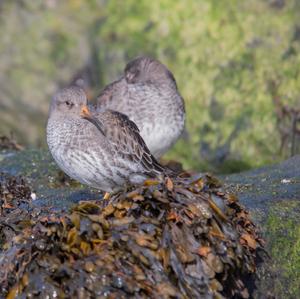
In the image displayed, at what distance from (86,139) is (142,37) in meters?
4.84

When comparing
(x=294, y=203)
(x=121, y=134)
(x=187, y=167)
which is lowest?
(x=187, y=167)

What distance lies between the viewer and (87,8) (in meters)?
12.1

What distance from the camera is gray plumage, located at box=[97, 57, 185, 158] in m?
7.36

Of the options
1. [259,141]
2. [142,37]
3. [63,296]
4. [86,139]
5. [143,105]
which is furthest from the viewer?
[142,37]

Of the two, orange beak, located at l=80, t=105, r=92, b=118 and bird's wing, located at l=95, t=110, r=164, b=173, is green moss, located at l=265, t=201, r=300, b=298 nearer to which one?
bird's wing, located at l=95, t=110, r=164, b=173

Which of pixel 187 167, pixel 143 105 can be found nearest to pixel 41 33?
pixel 187 167

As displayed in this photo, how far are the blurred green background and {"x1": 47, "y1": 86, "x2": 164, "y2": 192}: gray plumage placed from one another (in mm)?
3180

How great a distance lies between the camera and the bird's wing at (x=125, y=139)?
236 inches

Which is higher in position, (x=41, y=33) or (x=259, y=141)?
(x=41, y=33)

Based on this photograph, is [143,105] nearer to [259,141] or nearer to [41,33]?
[259,141]

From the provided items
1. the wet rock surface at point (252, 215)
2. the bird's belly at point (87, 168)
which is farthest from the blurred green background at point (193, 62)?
the bird's belly at point (87, 168)

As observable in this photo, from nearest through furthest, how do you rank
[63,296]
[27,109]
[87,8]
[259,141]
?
[63,296] < [259,141] < [27,109] < [87,8]

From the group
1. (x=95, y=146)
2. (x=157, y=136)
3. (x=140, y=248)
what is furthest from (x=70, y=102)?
(x=140, y=248)

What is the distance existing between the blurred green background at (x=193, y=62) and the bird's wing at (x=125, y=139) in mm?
3079
